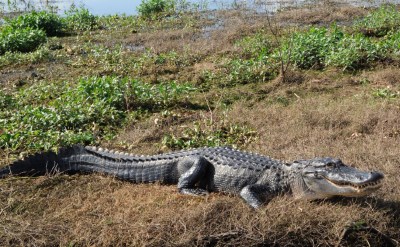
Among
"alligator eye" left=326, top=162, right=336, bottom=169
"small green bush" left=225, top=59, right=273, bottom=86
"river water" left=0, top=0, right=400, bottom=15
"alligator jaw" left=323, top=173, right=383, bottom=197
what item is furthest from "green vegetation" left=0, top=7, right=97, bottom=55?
"alligator jaw" left=323, top=173, right=383, bottom=197

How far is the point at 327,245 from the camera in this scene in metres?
4.01

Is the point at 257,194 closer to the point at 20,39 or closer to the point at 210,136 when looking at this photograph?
the point at 210,136

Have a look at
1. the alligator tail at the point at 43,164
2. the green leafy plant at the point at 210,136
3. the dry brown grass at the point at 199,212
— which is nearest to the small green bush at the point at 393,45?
the dry brown grass at the point at 199,212

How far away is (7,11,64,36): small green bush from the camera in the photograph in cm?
1246

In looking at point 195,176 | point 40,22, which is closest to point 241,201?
point 195,176

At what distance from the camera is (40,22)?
42.8 ft

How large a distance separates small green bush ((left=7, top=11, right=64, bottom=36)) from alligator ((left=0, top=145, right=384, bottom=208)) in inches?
316

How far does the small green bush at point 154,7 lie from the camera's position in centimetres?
1531

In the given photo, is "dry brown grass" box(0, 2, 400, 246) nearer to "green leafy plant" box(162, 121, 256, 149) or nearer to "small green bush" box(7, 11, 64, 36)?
"green leafy plant" box(162, 121, 256, 149)

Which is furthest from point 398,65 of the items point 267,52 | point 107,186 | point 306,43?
point 107,186

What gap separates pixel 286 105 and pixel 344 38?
277cm

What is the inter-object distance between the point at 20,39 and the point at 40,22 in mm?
2160

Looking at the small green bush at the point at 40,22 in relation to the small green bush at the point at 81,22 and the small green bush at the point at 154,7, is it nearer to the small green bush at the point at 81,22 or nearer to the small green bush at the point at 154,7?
the small green bush at the point at 81,22

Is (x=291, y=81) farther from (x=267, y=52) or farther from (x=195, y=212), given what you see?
(x=195, y=212)
